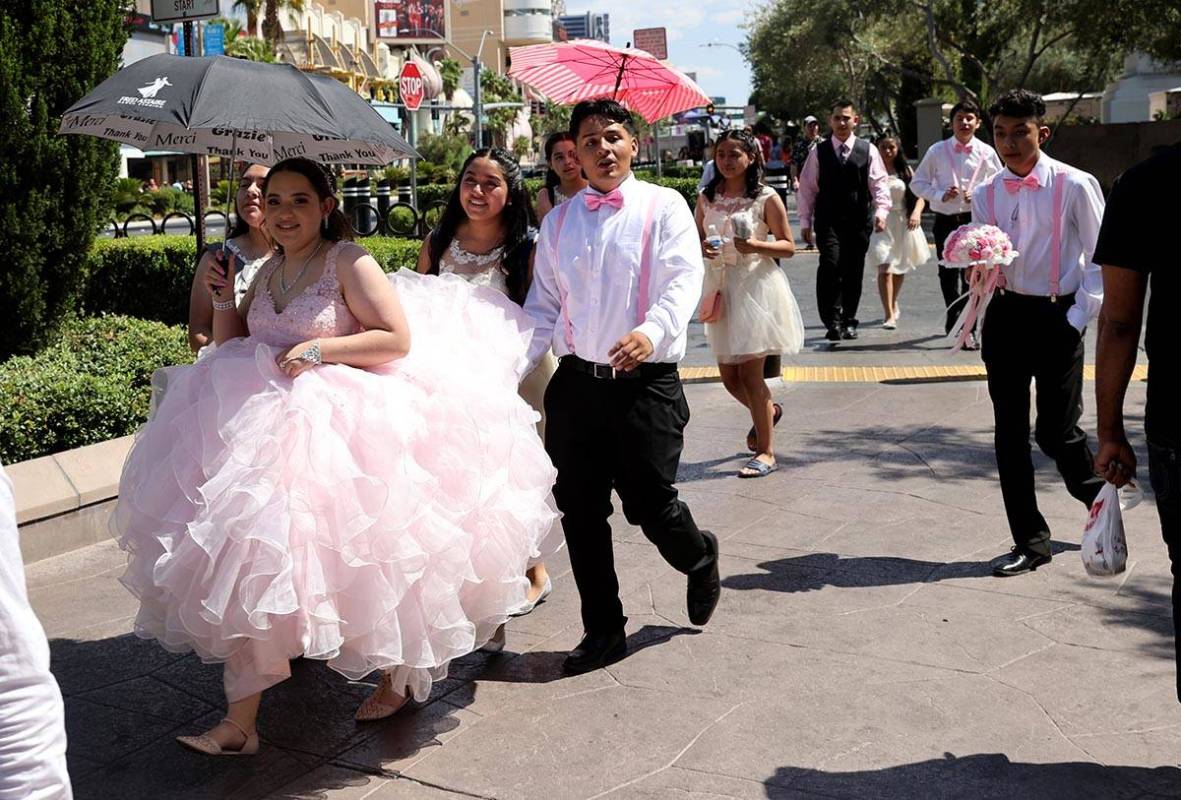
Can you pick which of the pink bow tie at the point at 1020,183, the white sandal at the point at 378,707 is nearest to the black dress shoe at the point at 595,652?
the white sandal at the point at 378,707

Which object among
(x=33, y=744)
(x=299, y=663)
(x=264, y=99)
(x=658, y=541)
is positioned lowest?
(x=299, y=663)

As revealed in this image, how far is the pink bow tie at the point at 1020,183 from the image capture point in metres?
6.11

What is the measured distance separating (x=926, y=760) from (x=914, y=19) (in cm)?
4333

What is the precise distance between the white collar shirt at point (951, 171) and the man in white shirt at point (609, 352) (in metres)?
7.31

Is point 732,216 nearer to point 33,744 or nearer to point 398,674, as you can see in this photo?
point 398,674

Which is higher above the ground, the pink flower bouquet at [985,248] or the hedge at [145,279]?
the pink flower bouquet at [985,248]

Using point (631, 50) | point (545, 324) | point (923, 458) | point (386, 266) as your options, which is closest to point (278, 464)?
point (545, 324)

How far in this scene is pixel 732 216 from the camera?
317 inches

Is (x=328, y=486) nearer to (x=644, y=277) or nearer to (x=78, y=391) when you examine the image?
(x=644, y=277)

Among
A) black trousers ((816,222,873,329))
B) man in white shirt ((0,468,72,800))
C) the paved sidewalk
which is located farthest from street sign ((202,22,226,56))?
man in white shirt ((0,468,72,800))

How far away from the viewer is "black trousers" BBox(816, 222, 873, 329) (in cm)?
1241

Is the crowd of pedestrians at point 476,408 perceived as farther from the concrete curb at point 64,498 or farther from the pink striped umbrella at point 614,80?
the concrete curb at point 64,498

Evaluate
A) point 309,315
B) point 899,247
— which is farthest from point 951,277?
point 309,315

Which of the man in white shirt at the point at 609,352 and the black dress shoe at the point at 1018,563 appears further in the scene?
the black dress shoe at the point at 1018,563
